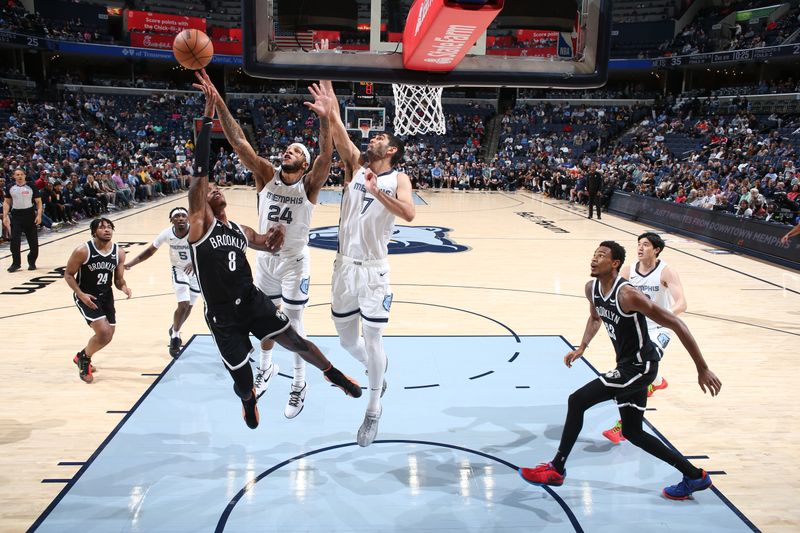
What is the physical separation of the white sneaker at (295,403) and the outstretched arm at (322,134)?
1559 millimetres

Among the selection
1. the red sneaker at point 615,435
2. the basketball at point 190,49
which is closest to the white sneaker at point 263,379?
the basketball at point 190,49

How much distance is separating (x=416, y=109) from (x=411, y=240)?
3.75 m

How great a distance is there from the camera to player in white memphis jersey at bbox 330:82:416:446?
15.0 feet

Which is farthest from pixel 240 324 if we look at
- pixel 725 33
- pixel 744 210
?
pixel 725 33

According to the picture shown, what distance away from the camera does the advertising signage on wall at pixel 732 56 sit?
26.1 metres

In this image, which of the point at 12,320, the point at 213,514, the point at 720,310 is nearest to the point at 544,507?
the point at 213,514

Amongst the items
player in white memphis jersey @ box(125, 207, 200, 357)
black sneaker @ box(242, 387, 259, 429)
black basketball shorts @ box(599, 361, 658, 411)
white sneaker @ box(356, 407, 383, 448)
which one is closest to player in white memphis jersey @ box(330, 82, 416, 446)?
white sneaker @ box(356, 407, 383, 448)

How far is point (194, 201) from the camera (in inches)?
160

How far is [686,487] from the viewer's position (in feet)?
13.7

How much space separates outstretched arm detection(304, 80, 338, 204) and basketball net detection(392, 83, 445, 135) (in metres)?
5.55

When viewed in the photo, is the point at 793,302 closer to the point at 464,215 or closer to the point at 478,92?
the point at 464,215

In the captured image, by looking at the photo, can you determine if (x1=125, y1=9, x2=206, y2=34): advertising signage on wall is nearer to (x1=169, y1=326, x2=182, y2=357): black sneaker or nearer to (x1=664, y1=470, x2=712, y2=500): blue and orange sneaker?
(x1=169, y1=326, x2=182, y2=357): black sneaker

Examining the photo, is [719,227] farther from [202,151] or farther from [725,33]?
[725,33]

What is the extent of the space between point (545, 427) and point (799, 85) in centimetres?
2770
